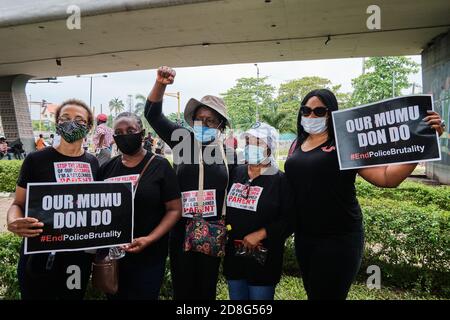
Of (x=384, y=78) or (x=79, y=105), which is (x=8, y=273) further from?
(x=384, y=78)

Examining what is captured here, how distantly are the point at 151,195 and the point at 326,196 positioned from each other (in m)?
1.21

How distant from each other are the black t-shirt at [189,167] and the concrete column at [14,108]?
1786 cm

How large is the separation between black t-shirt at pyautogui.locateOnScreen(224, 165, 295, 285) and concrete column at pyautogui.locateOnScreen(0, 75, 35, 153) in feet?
60.8

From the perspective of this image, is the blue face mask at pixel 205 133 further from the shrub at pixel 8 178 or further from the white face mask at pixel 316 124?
the shrub at pixel 8 178

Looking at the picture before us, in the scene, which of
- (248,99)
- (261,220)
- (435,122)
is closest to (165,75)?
(261,220)

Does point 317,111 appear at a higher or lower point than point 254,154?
higher

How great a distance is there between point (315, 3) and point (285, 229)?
23.7 ft

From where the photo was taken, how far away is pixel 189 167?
267 centimetres

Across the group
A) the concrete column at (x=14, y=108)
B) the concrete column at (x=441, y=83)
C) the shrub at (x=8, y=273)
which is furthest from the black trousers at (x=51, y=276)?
the concrete column at (x=14, y=108)

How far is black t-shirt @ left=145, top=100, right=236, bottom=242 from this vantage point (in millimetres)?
2605

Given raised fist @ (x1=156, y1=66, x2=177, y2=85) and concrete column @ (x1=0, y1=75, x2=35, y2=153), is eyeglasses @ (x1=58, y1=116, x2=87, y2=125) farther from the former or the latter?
concrete column @ (x1=0, y1=75, x2=35, y2=153)
